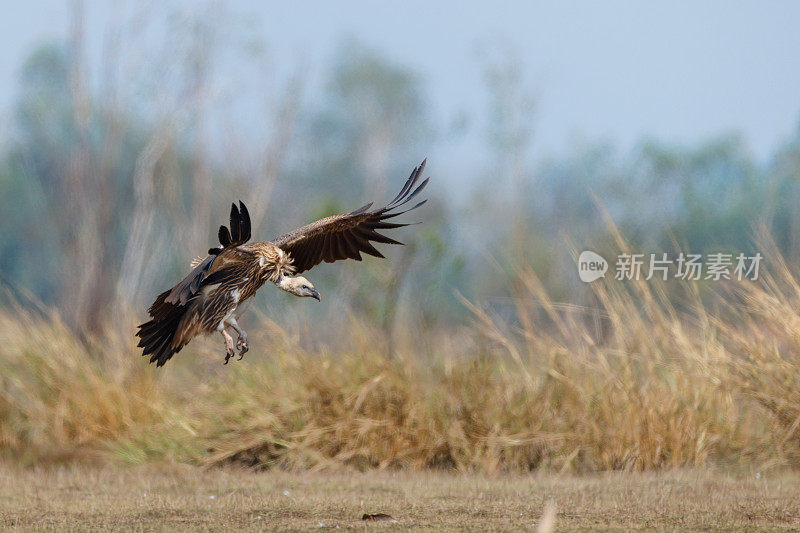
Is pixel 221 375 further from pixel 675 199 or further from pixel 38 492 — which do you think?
pixel 675 199

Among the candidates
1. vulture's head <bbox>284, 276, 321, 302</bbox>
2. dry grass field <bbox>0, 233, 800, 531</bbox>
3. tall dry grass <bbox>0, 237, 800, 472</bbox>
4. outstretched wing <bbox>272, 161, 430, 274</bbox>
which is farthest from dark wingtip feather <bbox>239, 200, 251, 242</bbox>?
tall dry grass <bbox>0, 237, 800, 472</bbox>

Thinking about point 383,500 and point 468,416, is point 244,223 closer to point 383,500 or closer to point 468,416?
point 383,500

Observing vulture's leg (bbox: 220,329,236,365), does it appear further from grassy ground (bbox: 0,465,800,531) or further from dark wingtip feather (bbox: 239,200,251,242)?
grassy ground (bbox: 0,465,800,531)

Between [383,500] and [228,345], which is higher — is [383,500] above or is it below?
below

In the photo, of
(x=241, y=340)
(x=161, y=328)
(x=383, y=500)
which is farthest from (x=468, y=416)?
(x=241, y=340)

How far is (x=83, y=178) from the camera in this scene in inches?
674

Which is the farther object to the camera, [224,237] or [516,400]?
[516,400]

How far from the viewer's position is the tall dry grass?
759cm

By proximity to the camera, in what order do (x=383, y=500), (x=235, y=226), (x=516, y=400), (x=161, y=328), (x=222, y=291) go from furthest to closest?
(x=516, y=400)
(x=383, y=500)
(x=161, y=328)
(x=222, y=291)
(x=235, y=226)

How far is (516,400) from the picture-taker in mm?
7859

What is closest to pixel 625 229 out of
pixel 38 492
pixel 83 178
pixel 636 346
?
pixel 636 346

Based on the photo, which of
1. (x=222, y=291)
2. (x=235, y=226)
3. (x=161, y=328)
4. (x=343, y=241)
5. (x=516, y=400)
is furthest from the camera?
(x=516, y=400)

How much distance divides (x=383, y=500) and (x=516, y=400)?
205 cm

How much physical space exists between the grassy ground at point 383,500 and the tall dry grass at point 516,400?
1.06ft
